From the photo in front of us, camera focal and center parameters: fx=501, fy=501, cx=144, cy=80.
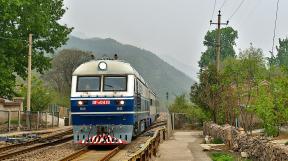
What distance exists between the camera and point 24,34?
4328 centimetres

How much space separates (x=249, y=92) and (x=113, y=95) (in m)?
8.44

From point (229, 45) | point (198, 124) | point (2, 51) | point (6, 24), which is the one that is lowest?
point (198, 124)

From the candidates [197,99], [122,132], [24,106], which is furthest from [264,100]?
[24,106]

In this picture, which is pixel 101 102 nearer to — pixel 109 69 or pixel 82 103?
pixel 82 103

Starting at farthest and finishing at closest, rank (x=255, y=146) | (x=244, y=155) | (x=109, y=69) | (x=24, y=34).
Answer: (x=24, y=34) < (x=109, y=69) < (x=244, y=155) < (x=255, y=146)

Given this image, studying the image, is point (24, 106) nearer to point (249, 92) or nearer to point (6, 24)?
point (6, 24)

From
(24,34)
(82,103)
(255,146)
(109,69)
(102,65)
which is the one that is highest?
(24,34)

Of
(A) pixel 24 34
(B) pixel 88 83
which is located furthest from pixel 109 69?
(A) pixel 24 34

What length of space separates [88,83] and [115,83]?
3.77 ft

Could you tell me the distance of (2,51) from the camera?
40.2 meters

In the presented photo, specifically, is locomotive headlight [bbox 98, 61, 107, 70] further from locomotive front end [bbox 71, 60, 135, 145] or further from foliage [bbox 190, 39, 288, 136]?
foliage [bbox 190, 39, 288, 136]

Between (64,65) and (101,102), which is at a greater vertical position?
(64,65)

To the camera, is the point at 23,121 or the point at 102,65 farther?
the point at 23,121

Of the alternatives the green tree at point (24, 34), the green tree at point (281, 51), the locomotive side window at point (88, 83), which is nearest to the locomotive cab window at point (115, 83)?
the locomotive side window at point (88, 83)
